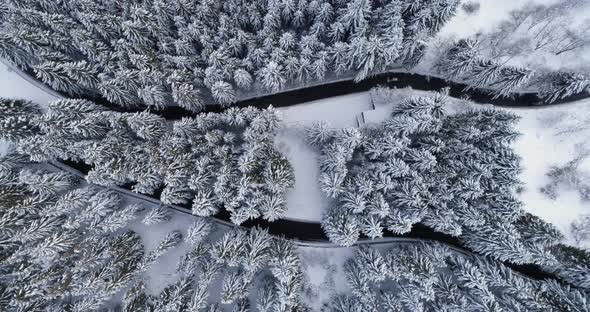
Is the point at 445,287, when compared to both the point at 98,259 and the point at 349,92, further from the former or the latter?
the point at 98,259

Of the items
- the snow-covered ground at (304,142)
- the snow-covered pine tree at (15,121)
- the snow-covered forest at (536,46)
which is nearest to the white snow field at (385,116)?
the snow-covered ground at (304,142)

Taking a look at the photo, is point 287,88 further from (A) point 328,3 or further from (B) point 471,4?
(B) point 471,4

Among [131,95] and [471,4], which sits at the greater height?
[471,4]

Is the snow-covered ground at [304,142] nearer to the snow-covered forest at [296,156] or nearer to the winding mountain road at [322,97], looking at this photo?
the snow-covered forest at [296,156]

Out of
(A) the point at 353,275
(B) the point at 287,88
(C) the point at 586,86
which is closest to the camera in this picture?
(A) the point at 353,275

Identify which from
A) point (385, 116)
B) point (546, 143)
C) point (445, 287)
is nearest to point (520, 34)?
point (546, 143)

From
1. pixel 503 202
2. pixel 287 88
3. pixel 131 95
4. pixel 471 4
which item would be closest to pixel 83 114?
pixel 131 95

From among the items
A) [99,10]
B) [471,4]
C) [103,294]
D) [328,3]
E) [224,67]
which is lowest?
[103,294]
